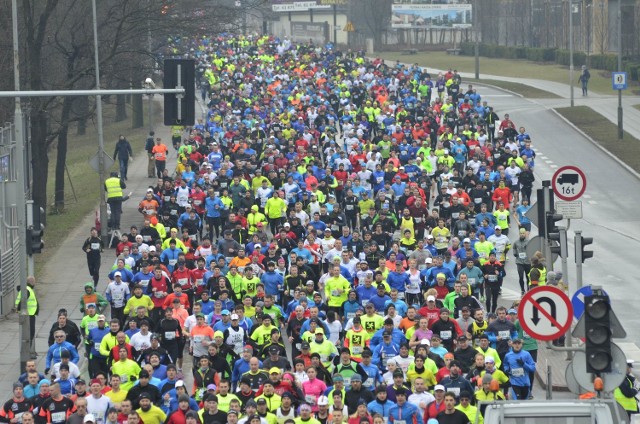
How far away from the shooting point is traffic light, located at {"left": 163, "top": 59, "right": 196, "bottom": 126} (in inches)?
872

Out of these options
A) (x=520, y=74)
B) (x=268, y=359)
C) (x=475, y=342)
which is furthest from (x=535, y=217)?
(x=520, y=74)

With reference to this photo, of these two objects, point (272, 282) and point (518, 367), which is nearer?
point (518, 367)

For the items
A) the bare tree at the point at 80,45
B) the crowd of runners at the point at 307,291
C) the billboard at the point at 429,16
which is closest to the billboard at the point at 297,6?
the billboard at the point at 429,16

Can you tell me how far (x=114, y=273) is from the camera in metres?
26.8

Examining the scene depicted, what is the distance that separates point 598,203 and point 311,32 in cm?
8691

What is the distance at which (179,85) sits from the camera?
22.2 meters

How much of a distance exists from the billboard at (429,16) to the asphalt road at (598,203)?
44.5m

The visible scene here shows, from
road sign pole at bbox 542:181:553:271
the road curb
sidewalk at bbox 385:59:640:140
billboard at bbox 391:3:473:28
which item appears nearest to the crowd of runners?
road sign pole at bbox 542:181:553:271

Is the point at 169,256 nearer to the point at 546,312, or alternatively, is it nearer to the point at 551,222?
the point at 551,222

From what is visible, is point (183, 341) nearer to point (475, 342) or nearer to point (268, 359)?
point (268, 359)

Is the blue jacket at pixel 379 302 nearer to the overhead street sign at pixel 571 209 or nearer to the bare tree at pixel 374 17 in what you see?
the overhead street sign at pixel 571 209

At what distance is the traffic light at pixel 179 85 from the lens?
872 inches

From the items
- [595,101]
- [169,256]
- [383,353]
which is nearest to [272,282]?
[169,256]

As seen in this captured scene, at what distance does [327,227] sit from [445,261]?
16.8 ft
